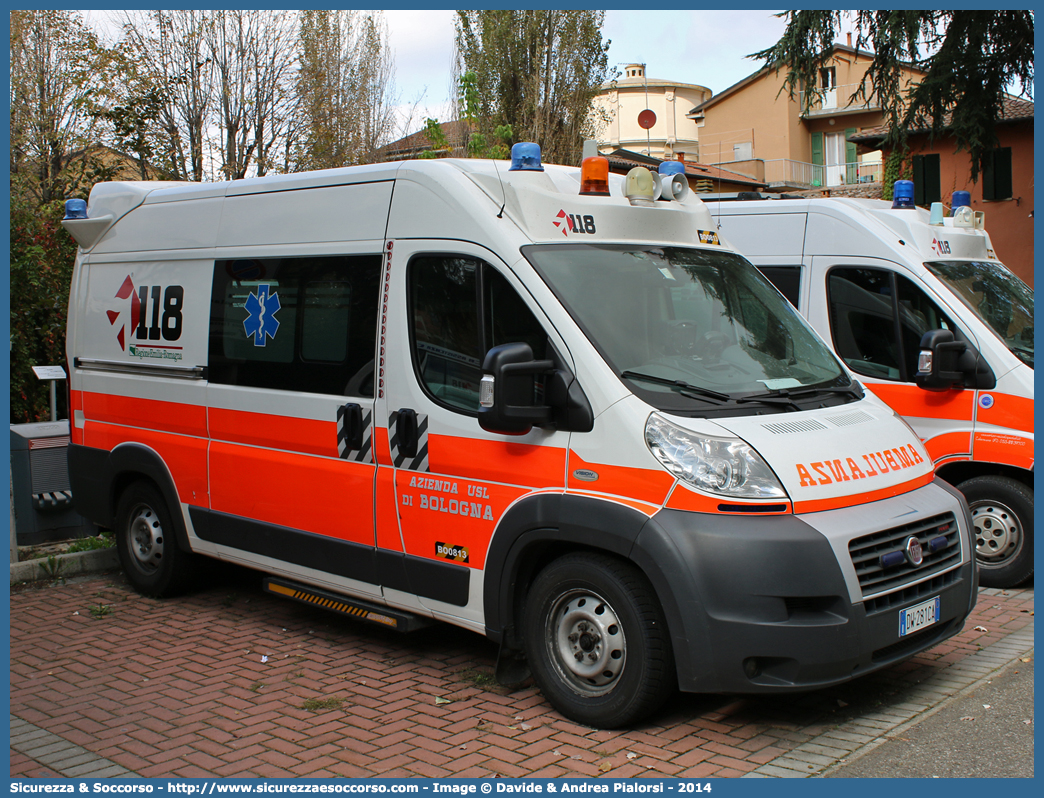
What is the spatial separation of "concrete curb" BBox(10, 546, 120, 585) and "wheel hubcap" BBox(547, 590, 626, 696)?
4.41 m

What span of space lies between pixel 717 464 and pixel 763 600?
1.90 feet

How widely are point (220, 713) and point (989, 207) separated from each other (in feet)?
92.4

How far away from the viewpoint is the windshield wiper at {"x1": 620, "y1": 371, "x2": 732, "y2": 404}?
4.40 metres

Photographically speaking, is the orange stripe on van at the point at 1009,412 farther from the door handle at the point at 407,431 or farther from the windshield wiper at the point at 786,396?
the door handle at the point at 407,431

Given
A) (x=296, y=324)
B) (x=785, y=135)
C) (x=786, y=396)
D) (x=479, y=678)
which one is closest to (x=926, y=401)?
(x=786, y=396)

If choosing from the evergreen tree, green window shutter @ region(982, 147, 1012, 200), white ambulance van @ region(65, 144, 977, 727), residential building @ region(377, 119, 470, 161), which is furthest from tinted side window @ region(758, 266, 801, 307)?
green window shutter @ region(982, 147, 1012, 200)

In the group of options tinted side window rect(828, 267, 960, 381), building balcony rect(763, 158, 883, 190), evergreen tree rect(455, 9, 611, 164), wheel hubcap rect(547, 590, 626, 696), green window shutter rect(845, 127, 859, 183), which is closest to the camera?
wheel hubcap rect(547, 590, 626, 696)

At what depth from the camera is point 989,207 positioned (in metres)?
27.9

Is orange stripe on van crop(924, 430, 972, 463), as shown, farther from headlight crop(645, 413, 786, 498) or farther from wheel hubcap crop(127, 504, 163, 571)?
wheel hubcap crop(127, 504, 163, 571)

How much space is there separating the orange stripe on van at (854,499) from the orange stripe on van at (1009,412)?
2.18 metres

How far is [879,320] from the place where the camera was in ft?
23.5

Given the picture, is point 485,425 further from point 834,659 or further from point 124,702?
point 124,702

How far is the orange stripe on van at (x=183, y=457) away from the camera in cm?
632

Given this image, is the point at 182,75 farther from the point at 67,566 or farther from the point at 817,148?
the point at 817,148
